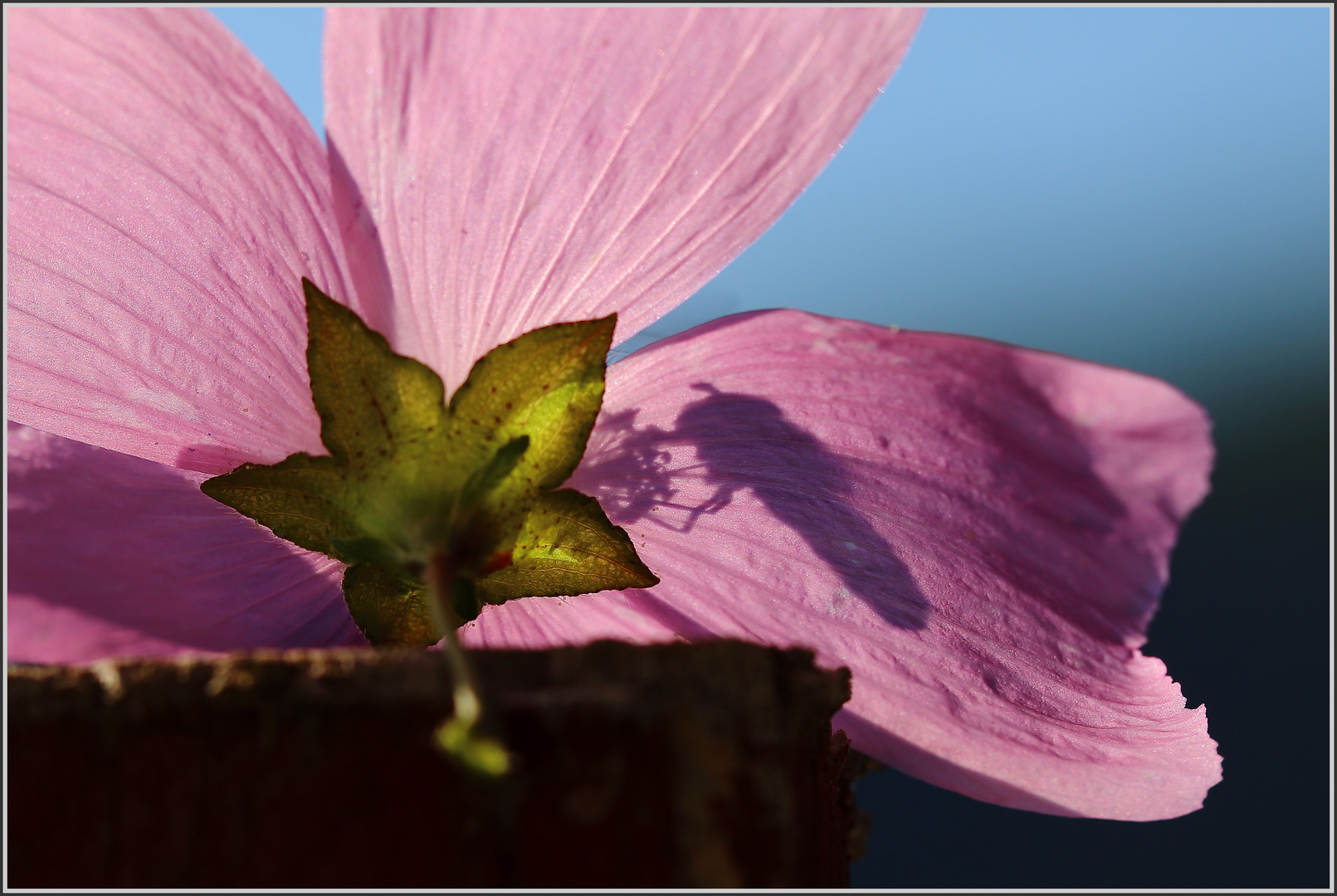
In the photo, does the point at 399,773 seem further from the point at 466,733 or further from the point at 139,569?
A: the point at 139,569

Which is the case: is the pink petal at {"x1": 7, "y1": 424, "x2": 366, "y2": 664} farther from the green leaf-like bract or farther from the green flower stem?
the green flower stem

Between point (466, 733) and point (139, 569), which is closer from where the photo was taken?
point (466, 733)

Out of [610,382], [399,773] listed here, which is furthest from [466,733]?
[610,382]

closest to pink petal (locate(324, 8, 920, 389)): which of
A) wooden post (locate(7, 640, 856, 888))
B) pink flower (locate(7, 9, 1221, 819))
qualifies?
pink flower (locate(7, 9, 1221, 819))

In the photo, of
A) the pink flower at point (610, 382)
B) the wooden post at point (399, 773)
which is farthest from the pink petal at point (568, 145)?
the wooden post at point (399, 773)

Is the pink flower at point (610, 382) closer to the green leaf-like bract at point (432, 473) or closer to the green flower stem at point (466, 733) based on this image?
the green leaf-like bract at point (432, 473)

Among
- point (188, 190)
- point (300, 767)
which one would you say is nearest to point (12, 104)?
point (188, 190)

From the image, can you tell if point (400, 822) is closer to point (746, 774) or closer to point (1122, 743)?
point (746, 774)
